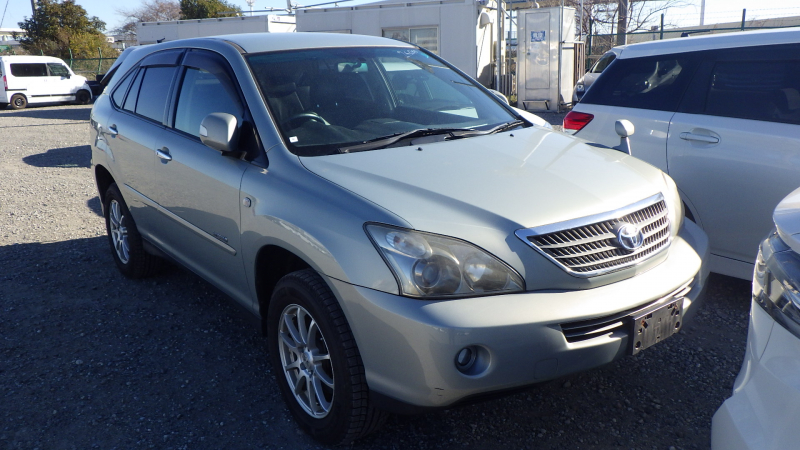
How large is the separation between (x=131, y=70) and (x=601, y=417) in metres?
3.93

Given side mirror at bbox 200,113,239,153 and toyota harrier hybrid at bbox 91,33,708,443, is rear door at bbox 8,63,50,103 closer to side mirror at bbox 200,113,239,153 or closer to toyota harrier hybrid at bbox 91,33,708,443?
toyota harrier hybrid at bbox 91,33,708,443

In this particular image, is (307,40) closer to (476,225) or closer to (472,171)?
(472,171)

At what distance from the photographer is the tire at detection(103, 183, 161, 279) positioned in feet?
15.0

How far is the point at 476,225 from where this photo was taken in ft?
7.73

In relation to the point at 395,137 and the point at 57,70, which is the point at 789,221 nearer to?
the point at 395,137

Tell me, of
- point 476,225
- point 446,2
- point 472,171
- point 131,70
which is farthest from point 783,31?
point 446,2

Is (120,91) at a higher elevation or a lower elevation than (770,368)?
higher

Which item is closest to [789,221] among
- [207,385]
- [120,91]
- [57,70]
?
[207,385]

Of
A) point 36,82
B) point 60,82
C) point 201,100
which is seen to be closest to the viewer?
point 201,100

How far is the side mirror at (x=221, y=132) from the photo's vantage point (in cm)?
296

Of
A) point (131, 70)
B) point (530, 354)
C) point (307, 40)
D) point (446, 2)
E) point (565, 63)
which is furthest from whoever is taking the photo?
point (446, 2)

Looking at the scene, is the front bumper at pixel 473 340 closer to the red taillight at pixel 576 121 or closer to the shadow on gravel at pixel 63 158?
the red taillight at pixel 576 121

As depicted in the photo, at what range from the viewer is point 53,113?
20656 mm

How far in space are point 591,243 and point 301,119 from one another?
1.53m
